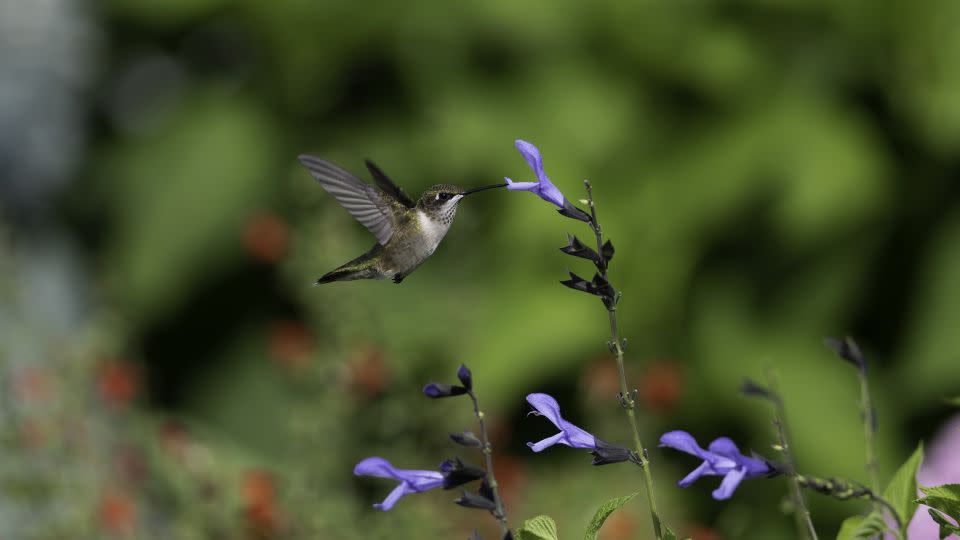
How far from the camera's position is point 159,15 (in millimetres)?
4430

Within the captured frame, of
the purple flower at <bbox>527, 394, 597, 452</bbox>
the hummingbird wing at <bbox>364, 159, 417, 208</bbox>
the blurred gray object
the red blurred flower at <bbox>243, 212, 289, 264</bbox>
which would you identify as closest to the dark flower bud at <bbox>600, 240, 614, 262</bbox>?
the purple flower at <bbox>527, 394, 597, 452</bbox>

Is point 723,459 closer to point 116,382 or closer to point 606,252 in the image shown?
point 606,252

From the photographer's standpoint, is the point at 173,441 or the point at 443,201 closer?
the point at 443,201

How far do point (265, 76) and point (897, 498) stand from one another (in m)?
3.75

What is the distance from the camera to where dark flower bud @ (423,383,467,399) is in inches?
33.5

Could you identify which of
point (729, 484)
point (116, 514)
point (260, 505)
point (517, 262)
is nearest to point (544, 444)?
point (729, 484)

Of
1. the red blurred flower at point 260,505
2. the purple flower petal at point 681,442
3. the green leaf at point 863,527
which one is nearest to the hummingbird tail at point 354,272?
the purple flower petal at point 681,442

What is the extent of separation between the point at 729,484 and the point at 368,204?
0.58 meters

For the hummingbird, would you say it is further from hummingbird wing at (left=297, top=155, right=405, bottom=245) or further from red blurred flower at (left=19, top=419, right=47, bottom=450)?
red blurred flower at (left=19, top=419, right=47, bottom=450)

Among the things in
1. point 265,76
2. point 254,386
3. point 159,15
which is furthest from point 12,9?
point 254,386

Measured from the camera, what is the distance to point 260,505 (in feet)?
8.54

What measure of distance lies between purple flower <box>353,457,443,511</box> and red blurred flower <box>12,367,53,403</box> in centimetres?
239

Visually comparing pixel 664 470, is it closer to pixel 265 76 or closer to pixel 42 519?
pixel 42 519

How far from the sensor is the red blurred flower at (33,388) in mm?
3070
